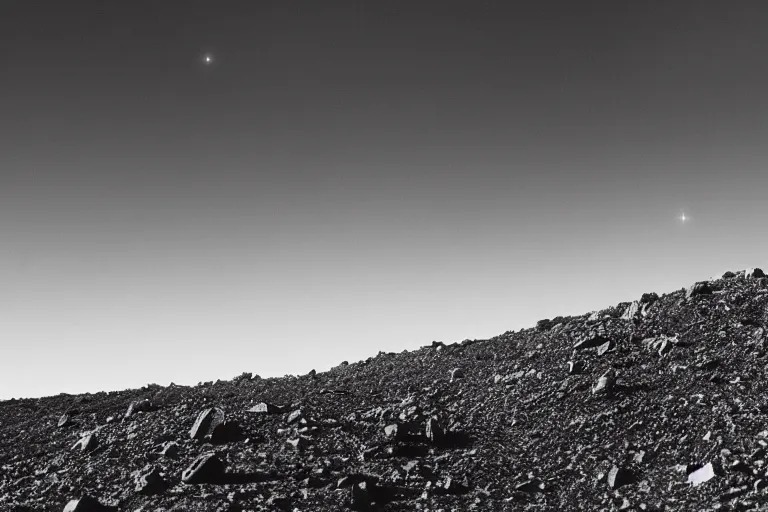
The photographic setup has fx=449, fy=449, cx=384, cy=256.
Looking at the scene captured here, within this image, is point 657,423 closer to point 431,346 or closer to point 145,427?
point 431,346

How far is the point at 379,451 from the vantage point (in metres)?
11.6

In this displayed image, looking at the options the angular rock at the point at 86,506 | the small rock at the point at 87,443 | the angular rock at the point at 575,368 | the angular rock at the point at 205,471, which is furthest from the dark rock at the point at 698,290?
the small rock at the point at 87,443

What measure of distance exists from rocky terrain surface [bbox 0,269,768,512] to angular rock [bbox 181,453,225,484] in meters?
0.03

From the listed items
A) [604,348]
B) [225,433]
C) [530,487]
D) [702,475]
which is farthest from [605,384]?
[225,433]

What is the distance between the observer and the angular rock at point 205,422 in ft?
40.4

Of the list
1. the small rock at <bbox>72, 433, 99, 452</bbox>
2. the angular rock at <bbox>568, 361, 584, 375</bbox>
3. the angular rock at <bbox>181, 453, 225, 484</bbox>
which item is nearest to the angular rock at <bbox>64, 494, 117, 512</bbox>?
the angular rock at <bbox>181, 453, 225, 484</bbox>

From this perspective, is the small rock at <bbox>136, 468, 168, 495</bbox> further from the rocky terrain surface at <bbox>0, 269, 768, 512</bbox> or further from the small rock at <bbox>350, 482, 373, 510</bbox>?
the small rock at <bbox>350, 482, 373, 510</bbox>

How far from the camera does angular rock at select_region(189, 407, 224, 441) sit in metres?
12.3

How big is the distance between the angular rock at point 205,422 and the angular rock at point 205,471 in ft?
5.77

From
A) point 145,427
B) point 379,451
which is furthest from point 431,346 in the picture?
point 145,427

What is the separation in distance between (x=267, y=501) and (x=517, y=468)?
19.2 ft

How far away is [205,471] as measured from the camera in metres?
10.3

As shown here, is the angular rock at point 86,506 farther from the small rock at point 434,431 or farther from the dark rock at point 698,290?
the dark rock at point 698,290

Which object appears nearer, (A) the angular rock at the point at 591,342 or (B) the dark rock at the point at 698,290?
(A) the angular rock at the point at 591,342
